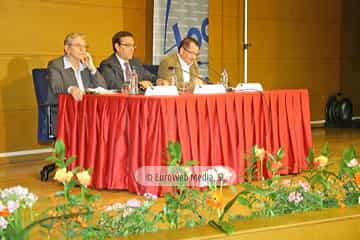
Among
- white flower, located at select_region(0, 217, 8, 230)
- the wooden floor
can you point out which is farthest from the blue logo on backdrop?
white flower, located at select_region(0, 217, 8, 230)

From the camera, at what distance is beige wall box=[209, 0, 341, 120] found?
8.25m

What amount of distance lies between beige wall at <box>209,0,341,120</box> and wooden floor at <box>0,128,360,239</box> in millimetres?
1005

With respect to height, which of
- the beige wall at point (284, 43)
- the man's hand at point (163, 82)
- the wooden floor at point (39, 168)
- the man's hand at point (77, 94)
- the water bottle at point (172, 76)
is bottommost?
the wooden floor at point (39, 168)

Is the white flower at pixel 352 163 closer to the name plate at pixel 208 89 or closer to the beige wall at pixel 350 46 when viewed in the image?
the name plate at pixel 208 89

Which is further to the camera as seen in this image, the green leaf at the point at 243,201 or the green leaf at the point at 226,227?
the green leaf at the point at 243,201

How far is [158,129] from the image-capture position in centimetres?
424

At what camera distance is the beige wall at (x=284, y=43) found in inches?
325

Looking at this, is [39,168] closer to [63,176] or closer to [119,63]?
[119,63]

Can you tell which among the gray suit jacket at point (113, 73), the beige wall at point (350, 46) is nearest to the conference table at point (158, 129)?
the gray suit jacket at point (113, 73)

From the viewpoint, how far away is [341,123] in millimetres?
9133

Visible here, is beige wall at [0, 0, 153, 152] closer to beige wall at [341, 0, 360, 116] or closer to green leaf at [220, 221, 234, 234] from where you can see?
beige wall at [341, 0, 360, 116]

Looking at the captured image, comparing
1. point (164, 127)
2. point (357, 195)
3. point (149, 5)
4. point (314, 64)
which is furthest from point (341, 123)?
point (357, 195)

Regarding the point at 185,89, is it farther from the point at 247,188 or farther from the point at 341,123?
the point at 341,123

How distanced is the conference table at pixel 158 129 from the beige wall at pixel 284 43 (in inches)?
132
